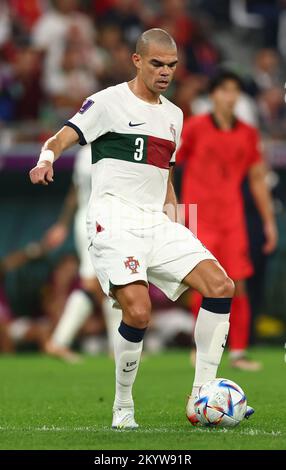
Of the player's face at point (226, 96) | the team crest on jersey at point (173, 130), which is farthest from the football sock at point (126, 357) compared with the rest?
the player's face at point (226, 96)

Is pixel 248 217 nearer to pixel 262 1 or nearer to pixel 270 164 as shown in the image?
pixel 270 164

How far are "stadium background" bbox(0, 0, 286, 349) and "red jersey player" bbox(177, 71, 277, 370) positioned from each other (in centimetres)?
259

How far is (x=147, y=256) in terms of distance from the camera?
7461 millimetres

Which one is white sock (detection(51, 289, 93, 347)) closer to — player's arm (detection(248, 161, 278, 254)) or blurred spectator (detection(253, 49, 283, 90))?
player's arm (detection(248, 161, 278, 254))

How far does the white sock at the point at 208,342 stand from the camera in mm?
7520

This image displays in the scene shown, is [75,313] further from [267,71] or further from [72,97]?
[267,71]

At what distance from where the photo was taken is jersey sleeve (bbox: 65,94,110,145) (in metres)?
7.49

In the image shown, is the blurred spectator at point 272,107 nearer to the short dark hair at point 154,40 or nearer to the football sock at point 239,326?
the football sock at point 239,326

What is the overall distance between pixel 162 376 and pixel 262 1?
383 inches

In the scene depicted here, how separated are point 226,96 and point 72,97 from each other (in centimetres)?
556

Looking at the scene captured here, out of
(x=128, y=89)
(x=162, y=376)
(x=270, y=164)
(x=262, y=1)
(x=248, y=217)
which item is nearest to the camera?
(x=128, y=89)

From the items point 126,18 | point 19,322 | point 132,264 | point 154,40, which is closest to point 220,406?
point 132,264
